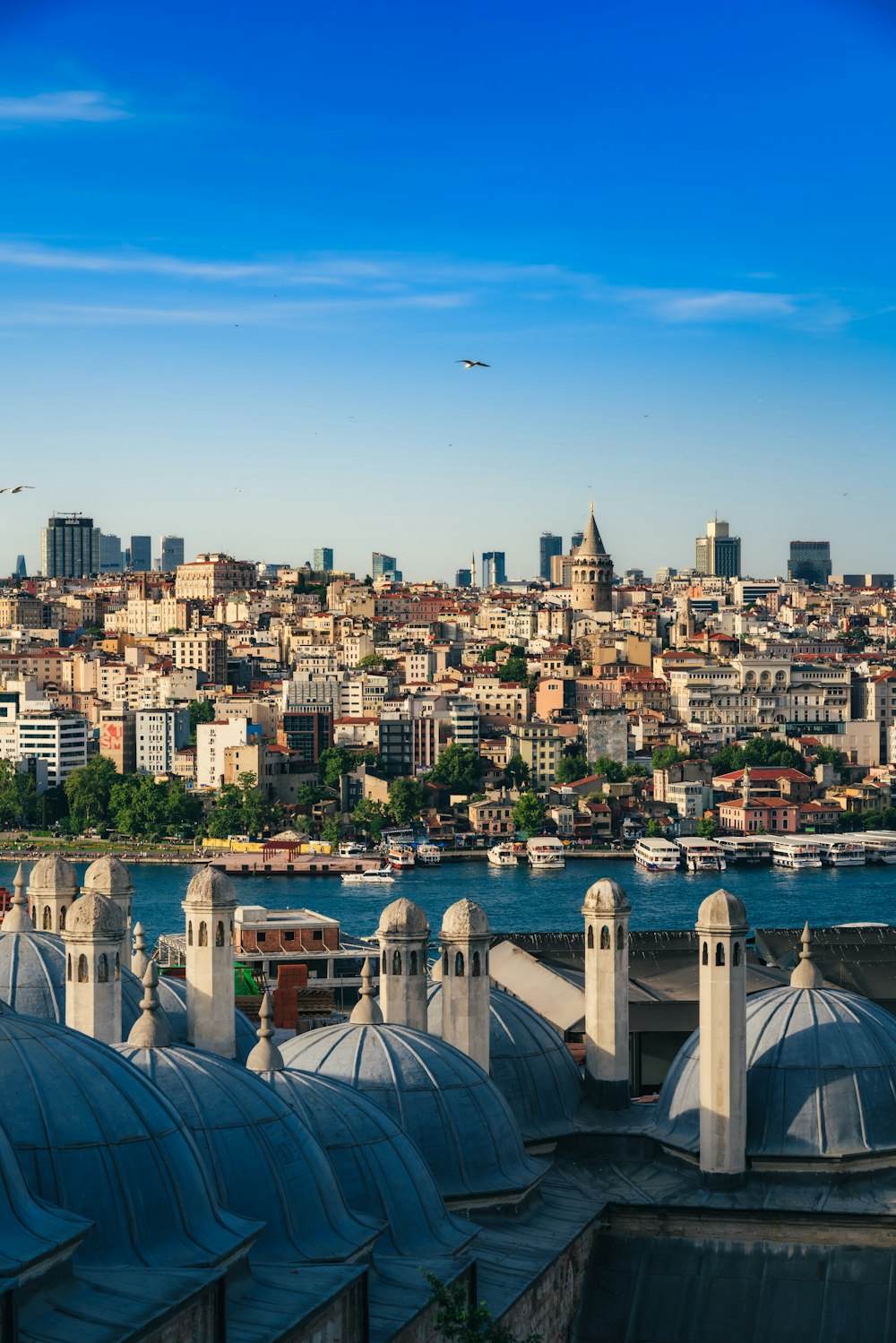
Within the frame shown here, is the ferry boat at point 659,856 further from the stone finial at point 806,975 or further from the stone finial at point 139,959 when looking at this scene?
the stone finial at point 806,975

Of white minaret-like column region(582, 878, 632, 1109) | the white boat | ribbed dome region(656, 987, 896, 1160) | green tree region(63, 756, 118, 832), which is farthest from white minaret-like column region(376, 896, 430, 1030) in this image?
green tree region(63, 756, 118, 832)

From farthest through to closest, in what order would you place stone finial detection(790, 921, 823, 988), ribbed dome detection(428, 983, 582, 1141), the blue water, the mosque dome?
the blue water
the mosque dome
ribbed dome detection(428, 983, 582, 1141)
stone finial detection(790, 921, 823, 988)

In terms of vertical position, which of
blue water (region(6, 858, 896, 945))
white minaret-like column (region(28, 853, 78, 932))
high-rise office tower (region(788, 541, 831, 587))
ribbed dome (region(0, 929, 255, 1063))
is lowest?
blue water (region(6, 858, 896, 945))

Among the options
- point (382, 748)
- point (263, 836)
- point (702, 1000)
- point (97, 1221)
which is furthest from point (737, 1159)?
point (382, 748)

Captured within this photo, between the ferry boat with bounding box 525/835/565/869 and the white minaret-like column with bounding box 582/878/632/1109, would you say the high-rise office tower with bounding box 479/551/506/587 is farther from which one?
the white minaret-like column with bounding box 582/878/632/1109

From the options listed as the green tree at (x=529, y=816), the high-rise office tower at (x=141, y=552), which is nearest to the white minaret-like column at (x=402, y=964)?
the green tree at (x=529, y=816)

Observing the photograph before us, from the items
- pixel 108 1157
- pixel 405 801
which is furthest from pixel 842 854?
pixel 108 1157
